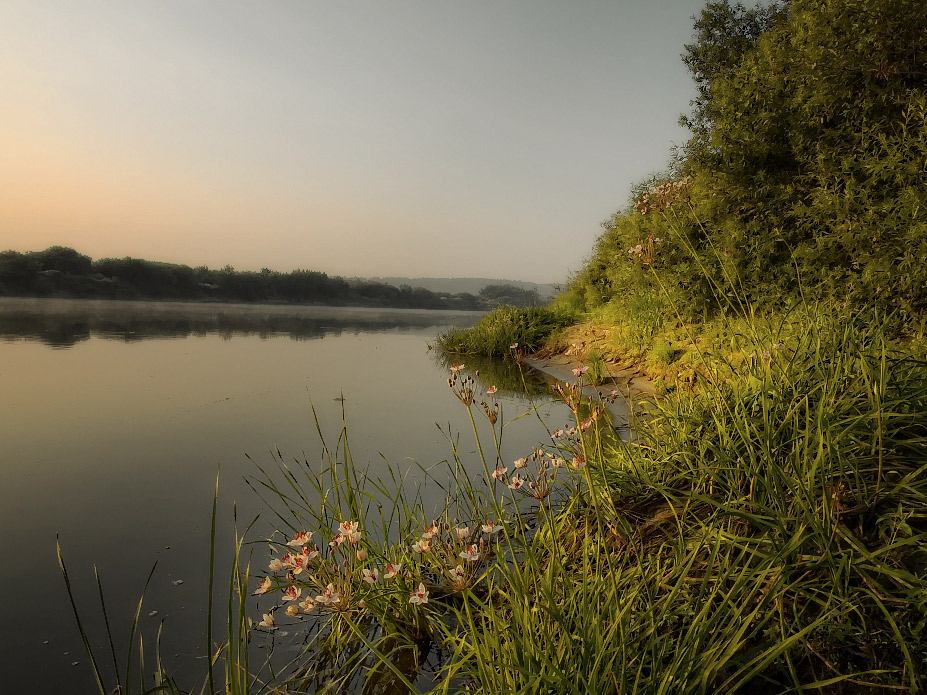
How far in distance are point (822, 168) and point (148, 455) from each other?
6.60 metres

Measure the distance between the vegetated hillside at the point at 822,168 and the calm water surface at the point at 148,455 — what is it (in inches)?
108

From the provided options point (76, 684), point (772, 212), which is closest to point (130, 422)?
point (76, 684)

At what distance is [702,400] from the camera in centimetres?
280

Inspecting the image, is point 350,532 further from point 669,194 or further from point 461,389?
point 669,194

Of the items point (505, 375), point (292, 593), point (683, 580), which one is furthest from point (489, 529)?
point (505, 375)

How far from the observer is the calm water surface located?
1.85 metres

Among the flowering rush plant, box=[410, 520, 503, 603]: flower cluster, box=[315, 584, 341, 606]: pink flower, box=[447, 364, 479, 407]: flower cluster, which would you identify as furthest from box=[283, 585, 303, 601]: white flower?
box=[447, 364, 479, 407]: flower cluster

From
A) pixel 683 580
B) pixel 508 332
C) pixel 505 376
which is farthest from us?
pixel 508 332

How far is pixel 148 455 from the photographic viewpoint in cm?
374

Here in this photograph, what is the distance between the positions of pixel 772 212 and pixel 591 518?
4.76 m

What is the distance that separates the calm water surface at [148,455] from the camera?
1850mm

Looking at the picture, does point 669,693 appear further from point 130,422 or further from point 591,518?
point 130,422

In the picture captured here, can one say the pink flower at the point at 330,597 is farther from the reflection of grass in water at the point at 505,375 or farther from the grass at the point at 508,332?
the grass at the point at 508,332

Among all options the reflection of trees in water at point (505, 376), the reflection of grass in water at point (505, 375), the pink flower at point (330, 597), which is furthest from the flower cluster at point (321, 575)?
the reflection of trees in water at point (505, 376)
